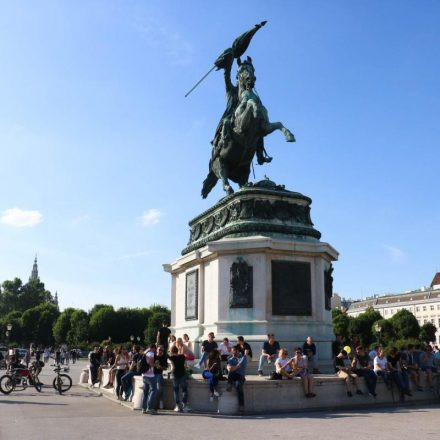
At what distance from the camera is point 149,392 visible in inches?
501

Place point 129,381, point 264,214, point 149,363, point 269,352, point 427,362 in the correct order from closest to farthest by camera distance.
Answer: point 149,363 < point 269,352 < point 129,381 < point 427,362 < point 264,214

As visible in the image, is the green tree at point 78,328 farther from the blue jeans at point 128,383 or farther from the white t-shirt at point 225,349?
the white t-shirt at point 225,349

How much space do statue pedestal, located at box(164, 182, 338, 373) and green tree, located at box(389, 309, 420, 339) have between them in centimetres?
7414

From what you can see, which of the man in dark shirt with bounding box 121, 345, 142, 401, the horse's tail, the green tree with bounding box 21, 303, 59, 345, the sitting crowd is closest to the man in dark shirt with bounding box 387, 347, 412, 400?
the sitting crowd

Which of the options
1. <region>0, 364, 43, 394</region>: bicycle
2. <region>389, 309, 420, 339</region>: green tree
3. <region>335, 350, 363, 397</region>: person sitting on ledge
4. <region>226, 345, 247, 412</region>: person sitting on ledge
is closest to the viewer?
<region>226, 345, 247, 412</region>: person sitting on ledge

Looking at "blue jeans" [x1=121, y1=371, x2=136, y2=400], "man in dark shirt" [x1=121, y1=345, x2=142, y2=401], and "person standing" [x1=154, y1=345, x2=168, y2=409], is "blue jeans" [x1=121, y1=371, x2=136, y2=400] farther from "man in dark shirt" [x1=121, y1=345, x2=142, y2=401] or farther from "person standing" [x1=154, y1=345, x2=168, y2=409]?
"person standing" [x1=154, y1=345, x2=168, y2=409]

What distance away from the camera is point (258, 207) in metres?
17.7

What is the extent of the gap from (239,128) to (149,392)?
10399mm

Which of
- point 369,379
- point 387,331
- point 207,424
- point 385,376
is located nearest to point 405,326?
point 387,331

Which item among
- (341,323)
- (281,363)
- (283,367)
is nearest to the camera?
(283,367)

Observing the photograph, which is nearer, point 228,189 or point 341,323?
point 228,189

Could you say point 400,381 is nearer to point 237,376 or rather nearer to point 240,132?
point 237,376

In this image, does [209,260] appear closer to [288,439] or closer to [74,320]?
[288,439]

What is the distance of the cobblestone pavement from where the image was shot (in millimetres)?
9391
